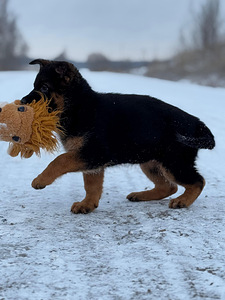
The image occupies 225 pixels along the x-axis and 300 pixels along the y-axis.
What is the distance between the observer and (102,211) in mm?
4105

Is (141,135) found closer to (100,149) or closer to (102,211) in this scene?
(100,149)

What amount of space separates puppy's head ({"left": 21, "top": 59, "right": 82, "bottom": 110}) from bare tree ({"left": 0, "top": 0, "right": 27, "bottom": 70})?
5148cm

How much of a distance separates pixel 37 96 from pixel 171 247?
70.0 inches

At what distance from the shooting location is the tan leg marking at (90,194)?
4.02m

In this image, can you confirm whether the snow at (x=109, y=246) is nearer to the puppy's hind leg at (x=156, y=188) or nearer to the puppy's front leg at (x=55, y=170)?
the puppy's hind leg at (x=156, y=188)

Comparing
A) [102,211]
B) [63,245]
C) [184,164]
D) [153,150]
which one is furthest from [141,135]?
[63,245]

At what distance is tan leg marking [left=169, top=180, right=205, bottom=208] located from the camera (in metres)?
4.17

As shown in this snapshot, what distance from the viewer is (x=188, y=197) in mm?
4227

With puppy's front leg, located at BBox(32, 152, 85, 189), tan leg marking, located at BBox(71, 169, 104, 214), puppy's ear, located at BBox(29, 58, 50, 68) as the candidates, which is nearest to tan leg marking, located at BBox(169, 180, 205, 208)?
tan leg marking, located at BBox(71, 169, 104, 214)

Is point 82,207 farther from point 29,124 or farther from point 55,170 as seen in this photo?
point 29,124

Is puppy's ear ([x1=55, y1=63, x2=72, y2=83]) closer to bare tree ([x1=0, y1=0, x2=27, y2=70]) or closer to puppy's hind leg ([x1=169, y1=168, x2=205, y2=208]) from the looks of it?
puppy's hind leg ([x1=169, y1=168, x2=205, y2=208])

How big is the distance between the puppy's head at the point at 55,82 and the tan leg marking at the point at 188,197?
4.50 feet

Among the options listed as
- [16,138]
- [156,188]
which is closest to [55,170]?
[16,138]

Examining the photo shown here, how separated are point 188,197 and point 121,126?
0.92m
